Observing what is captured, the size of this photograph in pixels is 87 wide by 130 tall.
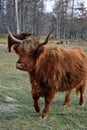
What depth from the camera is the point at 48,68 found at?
5.42 meters

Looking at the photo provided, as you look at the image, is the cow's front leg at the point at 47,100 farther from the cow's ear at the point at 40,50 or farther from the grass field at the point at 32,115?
the cow's ear at the point at 40,50

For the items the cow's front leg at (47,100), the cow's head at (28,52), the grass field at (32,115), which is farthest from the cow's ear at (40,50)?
the grass field at (32,115)

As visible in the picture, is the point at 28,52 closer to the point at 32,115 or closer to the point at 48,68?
the point at 48,68

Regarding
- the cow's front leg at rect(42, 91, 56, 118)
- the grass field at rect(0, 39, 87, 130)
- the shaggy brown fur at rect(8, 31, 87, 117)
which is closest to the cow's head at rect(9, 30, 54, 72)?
the shaggy brown fur at rect(8, 31, 87, 117)

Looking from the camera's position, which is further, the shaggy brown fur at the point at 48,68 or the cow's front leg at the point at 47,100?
the cow's front leg at the point at 47,100

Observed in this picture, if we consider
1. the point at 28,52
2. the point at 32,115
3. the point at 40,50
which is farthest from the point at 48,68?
the point at 32,115

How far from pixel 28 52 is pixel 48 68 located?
592 millimetres

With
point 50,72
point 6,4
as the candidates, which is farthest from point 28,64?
point 6,4

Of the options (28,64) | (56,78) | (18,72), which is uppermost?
(28,64)

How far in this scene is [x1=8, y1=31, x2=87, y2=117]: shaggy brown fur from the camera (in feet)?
16.6

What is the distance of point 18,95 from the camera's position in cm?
738

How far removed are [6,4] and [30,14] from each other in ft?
18.8

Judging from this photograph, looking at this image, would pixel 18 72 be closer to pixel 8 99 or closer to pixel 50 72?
pixel 8 99

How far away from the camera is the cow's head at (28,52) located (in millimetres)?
4985
